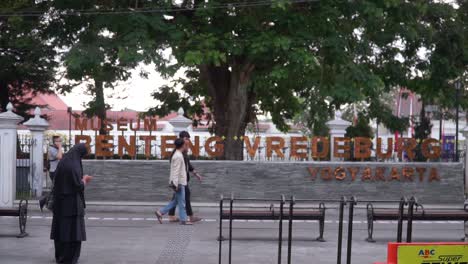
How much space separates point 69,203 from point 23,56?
19224 mm

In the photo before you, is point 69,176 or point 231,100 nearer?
point 69,176

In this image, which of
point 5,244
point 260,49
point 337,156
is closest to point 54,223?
point 5,244

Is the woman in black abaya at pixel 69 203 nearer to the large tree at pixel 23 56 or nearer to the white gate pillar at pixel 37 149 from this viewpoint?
the white gate pillar at pixel 37 149

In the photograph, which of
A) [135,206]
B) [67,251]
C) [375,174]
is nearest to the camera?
[67,251]

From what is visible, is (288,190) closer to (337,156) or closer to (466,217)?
(337,156)

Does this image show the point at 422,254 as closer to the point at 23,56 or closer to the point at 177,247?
the point at 177,247

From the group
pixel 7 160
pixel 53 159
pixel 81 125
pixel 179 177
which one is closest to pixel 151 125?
pixel 81 125

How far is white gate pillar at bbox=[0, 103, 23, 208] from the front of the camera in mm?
18422

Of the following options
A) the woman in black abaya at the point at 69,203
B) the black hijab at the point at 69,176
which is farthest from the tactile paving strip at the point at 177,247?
the black hijab at the point at 69,176

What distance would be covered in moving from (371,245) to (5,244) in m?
6.38

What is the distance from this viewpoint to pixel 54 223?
34.5ft

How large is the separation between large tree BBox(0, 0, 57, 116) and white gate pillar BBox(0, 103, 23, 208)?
442cm

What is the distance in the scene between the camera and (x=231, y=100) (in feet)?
77.2

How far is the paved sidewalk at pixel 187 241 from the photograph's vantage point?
1135 centimetres
